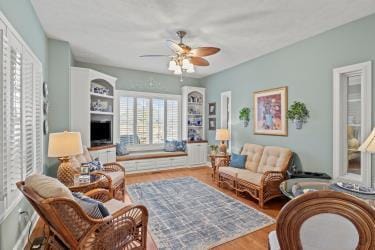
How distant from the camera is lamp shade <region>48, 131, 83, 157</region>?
8.63 feet

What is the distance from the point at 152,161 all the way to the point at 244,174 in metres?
2.78

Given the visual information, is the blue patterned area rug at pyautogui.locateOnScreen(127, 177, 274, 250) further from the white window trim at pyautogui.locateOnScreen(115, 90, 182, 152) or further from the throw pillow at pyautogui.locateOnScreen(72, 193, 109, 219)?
the white window trim at pyautogui.locateOnScreen(115, 90, 182, 152)

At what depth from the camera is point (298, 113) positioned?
11.9 feet

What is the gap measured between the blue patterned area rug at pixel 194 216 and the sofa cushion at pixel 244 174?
1.44 ft

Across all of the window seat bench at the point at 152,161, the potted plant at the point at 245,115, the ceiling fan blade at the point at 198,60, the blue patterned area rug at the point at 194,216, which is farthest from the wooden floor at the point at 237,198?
the ceiling fan blade at the point at 198,60

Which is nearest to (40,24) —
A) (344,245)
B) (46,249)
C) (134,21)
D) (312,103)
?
(134,21)

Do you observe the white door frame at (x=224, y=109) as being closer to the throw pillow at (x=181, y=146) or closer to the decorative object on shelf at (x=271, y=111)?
the decorative object on shelf at (x=271, y=111)

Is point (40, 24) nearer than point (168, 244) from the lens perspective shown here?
No

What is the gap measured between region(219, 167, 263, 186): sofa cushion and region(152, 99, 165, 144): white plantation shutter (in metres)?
2.64

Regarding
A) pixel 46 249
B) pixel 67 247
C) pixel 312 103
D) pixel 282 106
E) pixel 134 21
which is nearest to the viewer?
pixel 67 247

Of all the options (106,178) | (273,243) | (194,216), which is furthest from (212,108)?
(273,243)

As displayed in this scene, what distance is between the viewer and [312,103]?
11.5 ft

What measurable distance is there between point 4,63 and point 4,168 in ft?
2.98

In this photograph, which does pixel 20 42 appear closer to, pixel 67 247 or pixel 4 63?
pixel 4 63
